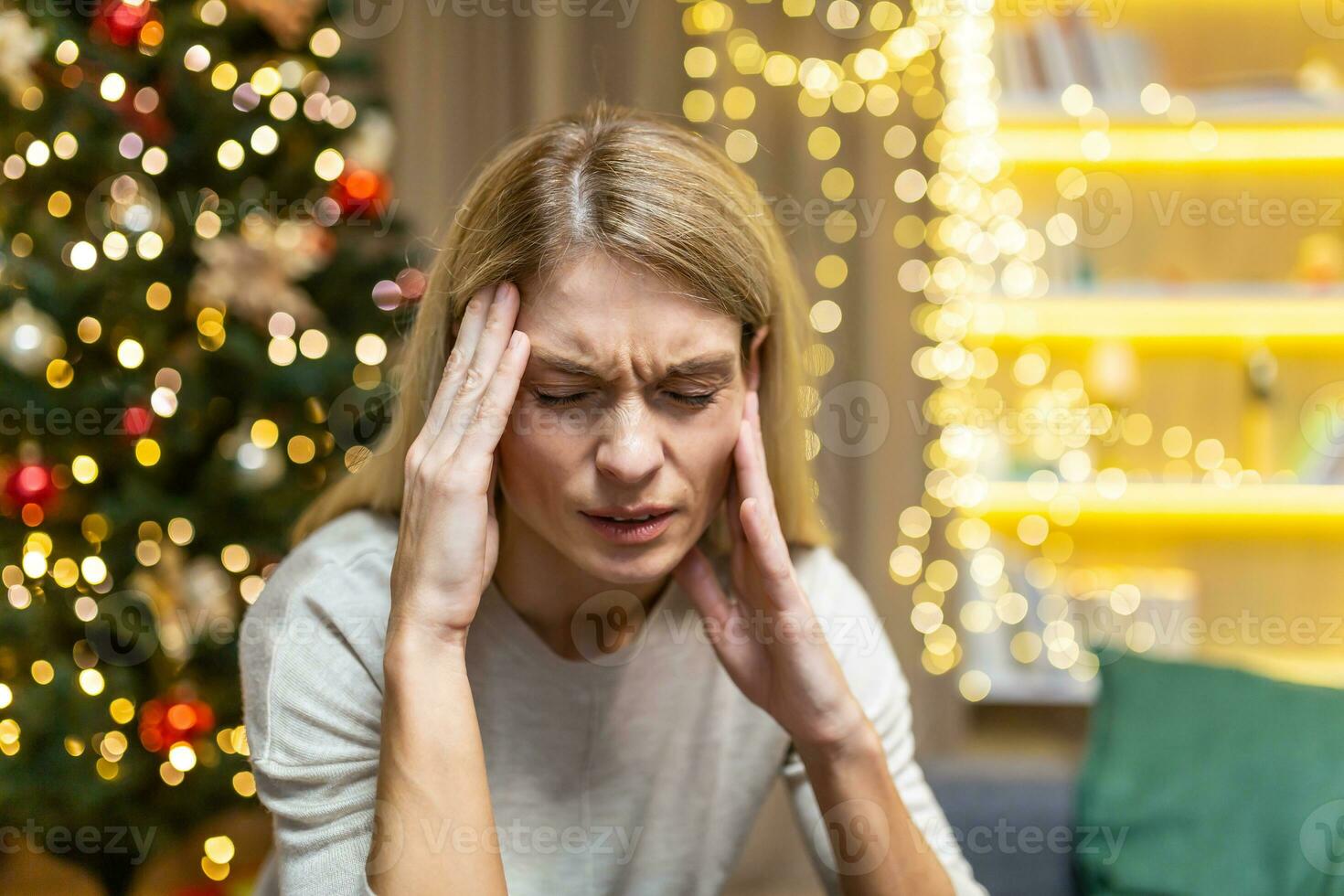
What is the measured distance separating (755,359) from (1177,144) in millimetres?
1867

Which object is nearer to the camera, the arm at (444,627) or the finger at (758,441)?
the arm at (444,627)

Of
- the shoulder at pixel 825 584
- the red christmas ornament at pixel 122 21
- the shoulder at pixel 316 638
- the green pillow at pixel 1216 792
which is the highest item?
the red christmas ornament at pixel 122 21

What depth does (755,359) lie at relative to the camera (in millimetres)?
1184

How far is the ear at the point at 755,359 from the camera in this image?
45.3 inches

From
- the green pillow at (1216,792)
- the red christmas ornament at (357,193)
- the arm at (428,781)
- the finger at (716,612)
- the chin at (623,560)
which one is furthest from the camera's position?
the red christmas ornament at (357,193)

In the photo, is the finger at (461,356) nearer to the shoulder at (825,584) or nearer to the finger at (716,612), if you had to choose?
the finger at (716,612)

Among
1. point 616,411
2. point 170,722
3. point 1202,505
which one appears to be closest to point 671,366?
point 616,411

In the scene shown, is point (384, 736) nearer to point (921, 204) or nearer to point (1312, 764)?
point (1312, 764)

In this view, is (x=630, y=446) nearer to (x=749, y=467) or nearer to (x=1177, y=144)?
(x=749, y=467)

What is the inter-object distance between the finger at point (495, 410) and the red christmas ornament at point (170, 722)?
4.50 ft

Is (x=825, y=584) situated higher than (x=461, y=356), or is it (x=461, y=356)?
(x=461, y=356)

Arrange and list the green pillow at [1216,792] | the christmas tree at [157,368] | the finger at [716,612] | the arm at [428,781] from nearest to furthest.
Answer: the arm at [428,781] → the finger at [716,612] → the green pillow at [1216,792] → the christmas tree at [157,368]

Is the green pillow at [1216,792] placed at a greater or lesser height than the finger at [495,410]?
lesser

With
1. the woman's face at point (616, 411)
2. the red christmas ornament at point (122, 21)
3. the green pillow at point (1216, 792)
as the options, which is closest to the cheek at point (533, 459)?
the woman's face at point (616, 411)
